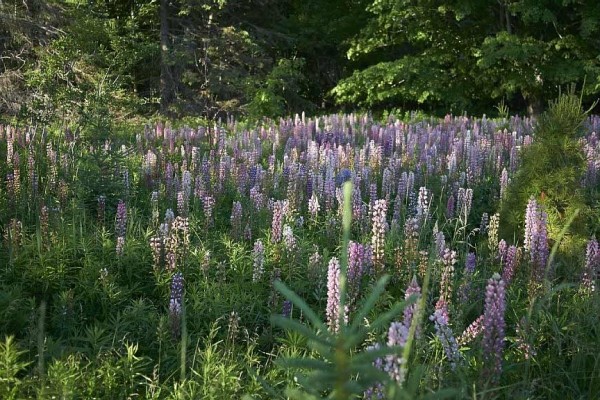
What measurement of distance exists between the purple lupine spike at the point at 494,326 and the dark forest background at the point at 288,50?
623 inches

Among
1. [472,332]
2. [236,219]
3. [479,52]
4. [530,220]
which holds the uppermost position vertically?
[479,52]

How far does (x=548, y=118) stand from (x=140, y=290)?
3092 mm

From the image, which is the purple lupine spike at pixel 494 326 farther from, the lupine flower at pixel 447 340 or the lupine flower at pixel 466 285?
the lupine flower at pixel 466 285

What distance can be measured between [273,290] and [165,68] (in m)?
20.2

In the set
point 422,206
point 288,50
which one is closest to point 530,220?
point 422,206

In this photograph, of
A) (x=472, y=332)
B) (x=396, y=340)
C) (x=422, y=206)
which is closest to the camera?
(x=396, y=340)

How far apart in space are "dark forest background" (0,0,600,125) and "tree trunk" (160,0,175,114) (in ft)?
0.18

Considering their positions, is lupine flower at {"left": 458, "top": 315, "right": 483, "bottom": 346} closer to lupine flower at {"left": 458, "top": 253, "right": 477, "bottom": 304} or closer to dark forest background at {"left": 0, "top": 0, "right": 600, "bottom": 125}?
lupine flower at {"left": 458, "top": 253, "right": 477, "bottom": 304}

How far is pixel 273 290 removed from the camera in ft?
11.6

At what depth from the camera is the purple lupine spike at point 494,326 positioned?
2.16m

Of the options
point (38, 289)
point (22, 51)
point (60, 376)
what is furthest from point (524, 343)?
point (22, 51)

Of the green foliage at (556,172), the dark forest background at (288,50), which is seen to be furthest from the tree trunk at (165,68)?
the green foliage at (556,172)

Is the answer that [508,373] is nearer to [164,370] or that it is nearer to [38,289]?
[164,370]

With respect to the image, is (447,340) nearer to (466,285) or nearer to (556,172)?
(466,285)
